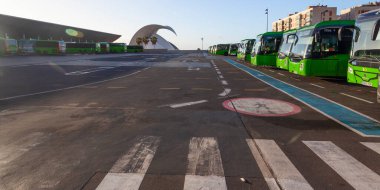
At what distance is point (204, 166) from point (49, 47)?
5740 cm

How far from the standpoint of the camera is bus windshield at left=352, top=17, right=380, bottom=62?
10.6m

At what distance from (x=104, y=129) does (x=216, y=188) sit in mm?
3532

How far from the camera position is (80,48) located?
69.9m

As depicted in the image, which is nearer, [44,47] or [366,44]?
[366,44]

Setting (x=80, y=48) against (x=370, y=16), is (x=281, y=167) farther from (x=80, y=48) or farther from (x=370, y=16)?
(x=80, y=48)

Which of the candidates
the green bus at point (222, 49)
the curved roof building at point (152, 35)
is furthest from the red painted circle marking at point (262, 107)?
the curved roof building at point (152, 35)

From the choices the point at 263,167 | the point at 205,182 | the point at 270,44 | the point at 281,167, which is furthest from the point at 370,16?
the point at 270,44

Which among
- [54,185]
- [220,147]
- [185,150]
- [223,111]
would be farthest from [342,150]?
[54,185]

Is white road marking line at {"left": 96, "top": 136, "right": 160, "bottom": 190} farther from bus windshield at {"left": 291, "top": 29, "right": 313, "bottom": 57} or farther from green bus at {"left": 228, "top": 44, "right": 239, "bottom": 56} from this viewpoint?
green bus at {"left": 228, "top": 44, "right": 239, "bottom": 56}

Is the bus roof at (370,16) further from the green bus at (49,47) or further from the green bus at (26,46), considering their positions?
the green bus at (49,47)

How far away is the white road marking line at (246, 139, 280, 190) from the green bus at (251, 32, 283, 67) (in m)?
22.5

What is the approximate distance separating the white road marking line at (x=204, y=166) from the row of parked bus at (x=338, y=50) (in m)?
6.49

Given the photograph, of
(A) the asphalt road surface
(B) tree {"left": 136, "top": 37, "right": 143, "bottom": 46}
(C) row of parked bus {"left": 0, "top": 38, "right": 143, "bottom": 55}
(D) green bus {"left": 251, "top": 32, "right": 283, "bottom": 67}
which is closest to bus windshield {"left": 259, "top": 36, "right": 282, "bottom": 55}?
(D) green bus {"left": 251, "top": 32, "right": 283, "bottom": 67}

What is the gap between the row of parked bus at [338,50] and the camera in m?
10.8
